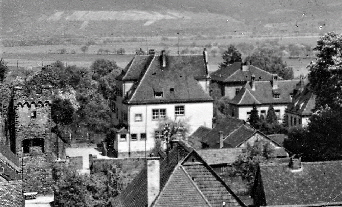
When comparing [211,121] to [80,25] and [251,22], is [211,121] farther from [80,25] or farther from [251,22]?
[251,22]

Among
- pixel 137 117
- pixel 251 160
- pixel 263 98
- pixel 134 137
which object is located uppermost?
pixel 263 98

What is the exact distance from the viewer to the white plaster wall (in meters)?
68.1

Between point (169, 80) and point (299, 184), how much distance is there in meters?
31.6

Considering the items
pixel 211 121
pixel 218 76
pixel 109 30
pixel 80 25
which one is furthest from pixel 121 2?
pixel 211 121

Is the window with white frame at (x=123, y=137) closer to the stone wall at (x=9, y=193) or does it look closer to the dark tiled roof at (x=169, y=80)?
the dark tiled roof at (x=169, y=80)

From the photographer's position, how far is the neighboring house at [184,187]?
1069 inches

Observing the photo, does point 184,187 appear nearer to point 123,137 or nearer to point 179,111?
point 123,137

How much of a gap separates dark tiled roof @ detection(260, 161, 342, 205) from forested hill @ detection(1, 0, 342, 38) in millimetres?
40960

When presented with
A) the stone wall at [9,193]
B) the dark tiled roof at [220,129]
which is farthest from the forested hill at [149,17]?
the stone wall at [9,193]

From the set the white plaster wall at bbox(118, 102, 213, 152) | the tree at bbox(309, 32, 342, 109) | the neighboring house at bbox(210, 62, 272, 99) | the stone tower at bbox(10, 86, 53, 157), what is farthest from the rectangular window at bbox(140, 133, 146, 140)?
the neighboring house at bbox(210, 62, 272, 99)

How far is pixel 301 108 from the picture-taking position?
7894 centimetres

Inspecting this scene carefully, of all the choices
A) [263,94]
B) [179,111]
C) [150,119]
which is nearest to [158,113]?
[150,119]

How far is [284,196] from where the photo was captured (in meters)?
39.5

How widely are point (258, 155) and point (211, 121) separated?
727 inches
